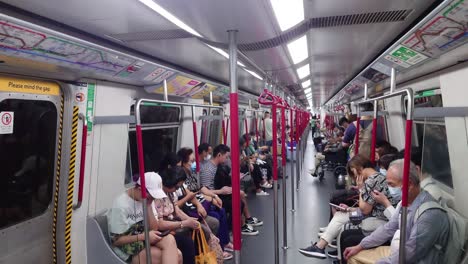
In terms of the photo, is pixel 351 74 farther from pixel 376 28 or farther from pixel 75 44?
pixel 75 44

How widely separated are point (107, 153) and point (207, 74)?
259 cm

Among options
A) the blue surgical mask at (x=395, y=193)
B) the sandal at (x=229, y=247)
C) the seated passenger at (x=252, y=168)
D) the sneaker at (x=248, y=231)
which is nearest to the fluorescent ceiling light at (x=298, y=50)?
the blue surgical mask at (x=395, y=193)

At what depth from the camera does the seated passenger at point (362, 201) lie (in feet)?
10.5

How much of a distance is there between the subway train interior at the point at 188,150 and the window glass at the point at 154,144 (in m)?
0.07

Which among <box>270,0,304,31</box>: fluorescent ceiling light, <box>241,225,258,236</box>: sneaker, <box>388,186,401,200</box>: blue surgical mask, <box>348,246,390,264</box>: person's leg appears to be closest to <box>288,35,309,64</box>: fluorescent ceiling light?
<box>270,0,304,31</box>: fluorescent ceiling light

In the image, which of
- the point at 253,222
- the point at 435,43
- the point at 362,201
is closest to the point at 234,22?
the point at 435,43

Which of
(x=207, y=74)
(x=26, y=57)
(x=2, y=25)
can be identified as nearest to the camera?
(x=2, y=25)

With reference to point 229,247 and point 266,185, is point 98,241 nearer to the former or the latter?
point 229,247

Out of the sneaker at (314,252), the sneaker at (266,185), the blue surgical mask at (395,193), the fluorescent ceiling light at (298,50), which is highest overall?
the fluorescent ceiling light at (298,50)

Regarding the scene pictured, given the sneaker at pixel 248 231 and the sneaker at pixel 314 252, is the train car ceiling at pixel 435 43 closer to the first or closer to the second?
the sneaker at pixel 314 252

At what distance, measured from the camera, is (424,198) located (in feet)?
7.45

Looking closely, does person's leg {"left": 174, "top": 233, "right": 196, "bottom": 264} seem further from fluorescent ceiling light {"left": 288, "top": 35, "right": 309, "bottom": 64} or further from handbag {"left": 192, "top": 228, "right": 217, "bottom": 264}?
fluorescent ceiling light {"left": 288, "top": 35, "right": 309, "bottom": 64}

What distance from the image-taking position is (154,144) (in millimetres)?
4891

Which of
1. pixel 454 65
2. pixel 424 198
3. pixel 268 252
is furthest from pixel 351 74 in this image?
pixel 424 198
